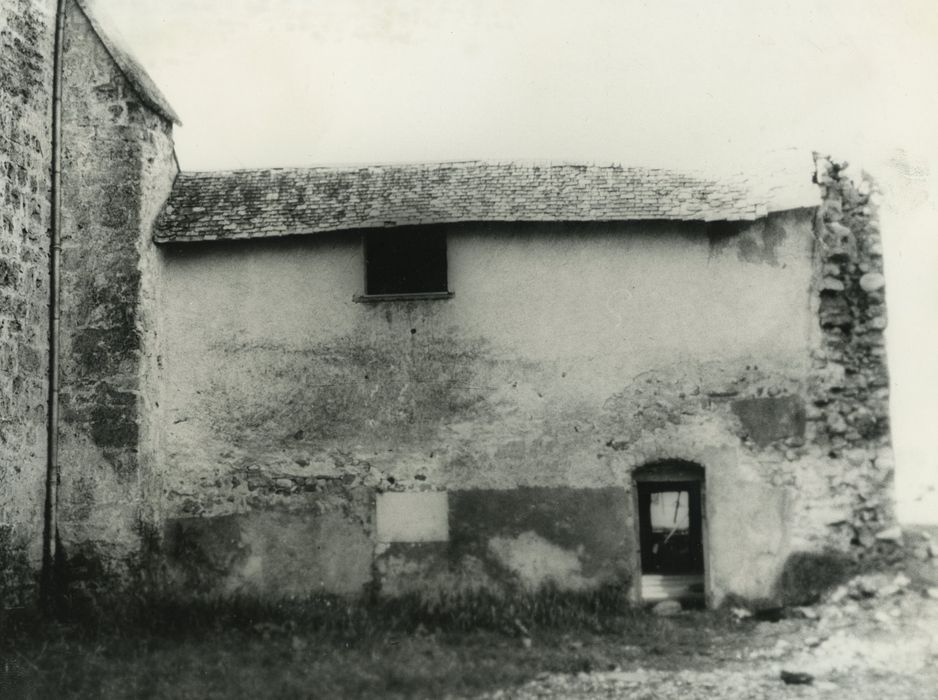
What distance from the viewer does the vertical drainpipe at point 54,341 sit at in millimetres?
10250

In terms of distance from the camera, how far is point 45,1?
10711 mm

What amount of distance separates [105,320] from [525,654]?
637 cm

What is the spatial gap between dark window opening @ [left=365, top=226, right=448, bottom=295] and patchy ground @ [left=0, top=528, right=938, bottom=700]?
405 cm

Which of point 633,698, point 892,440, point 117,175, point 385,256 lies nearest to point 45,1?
point 117,175

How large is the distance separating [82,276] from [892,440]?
992 centimetres

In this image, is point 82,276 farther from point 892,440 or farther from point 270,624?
point 892,440

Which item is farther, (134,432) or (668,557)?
(668,557)

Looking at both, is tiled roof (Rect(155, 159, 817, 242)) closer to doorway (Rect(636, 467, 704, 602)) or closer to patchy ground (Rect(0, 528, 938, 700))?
doorway (Rect(636, 467, 704, 602))

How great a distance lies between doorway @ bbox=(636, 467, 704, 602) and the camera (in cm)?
1077

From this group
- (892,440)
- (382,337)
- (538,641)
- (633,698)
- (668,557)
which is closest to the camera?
→ (633,698)

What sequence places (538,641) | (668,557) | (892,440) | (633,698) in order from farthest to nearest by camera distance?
(668,557) < (892,440) < (538,641) < (633,698)

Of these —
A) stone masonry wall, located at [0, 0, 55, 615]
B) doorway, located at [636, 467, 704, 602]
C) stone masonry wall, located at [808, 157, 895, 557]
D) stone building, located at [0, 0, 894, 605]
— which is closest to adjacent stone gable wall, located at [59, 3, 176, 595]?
stone building, located at [0, 0, 894, 605]

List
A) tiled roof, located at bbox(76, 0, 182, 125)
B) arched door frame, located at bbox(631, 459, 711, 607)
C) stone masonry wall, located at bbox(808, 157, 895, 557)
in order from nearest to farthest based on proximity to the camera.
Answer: stone masonry wall, located at bbox(808, 157, 895, 557) → arched door frame, located at bbox(631, 459, 711, 607) → tiled roof, located at bbox(76, 0, 182, 125)

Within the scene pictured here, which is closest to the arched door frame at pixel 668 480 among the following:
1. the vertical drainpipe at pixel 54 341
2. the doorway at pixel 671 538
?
the doorway at pixel 671 538
